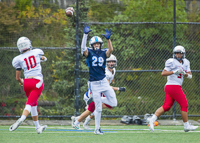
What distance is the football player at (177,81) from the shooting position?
6879 mm

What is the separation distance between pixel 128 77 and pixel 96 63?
3468mm

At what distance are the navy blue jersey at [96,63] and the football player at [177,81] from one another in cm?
133

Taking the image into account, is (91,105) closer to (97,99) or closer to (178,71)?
(97,99)

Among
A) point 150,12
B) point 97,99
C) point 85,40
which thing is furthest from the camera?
point 150,12

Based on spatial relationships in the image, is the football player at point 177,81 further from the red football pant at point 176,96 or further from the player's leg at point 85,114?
the player's leg at point 85,114

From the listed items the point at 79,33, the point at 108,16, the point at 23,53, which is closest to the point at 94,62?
the point at 23,53

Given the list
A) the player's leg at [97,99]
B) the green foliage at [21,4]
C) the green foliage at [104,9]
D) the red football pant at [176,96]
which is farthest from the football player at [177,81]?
the green foliage at [21,4]

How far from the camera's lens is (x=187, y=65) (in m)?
7.12

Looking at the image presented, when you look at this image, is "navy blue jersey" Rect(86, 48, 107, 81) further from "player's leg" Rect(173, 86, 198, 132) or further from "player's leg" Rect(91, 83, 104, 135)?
"player's leg" Rect(173, 86, 198, 132)

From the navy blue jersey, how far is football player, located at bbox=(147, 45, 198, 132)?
133 centimetres

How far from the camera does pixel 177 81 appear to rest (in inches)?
277

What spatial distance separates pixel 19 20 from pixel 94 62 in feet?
17.3

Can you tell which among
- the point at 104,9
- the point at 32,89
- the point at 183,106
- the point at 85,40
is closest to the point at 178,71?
the point at 183,106

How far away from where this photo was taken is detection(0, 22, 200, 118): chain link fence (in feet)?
32.3
